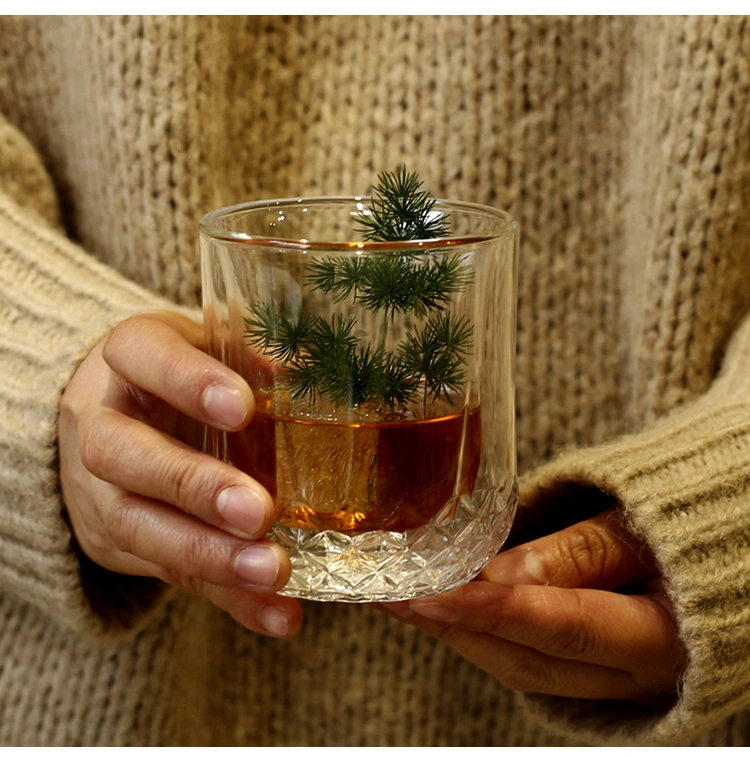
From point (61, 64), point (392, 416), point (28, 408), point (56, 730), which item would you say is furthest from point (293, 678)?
point (61, 64)

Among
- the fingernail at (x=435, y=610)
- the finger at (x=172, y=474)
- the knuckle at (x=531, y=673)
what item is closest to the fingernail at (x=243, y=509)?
the finger at (x=172, y=474)

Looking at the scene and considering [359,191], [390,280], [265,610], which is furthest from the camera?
[359,191]

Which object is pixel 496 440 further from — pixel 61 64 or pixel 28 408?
pixel 61 64

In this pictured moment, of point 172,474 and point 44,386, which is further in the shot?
point 44,386

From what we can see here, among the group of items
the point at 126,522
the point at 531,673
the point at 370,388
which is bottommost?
the point at 531,673

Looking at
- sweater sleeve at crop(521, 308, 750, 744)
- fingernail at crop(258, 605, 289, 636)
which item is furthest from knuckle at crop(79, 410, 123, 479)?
sweater sleeve at crop(521, 308, 750, 744)

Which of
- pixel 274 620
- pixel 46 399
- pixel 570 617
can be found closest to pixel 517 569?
pixel 570 617

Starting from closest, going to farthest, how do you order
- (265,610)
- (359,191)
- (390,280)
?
(390,280) → (265,610) → (359,191)

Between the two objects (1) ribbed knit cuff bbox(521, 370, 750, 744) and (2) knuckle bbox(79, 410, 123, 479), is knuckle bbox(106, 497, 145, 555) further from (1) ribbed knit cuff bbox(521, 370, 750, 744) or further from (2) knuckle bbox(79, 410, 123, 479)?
(1) ribbed knit cuff bbox(521, 370, 750, 744)

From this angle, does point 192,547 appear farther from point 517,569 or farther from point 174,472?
point 517,569
